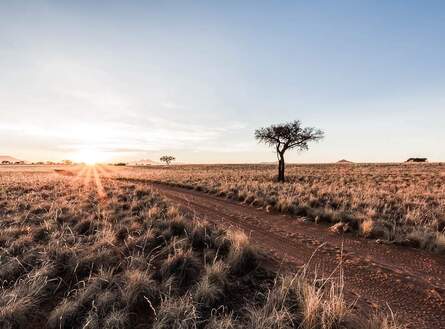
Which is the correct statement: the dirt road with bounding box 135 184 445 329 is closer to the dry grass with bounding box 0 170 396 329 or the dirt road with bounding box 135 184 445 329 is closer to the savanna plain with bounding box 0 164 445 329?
the savanna plain with bounding box 0 164 445 329

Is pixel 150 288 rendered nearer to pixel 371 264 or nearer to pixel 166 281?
pixel 166 281

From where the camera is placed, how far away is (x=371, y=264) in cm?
698

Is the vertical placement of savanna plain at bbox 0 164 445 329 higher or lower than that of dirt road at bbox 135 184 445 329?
higher

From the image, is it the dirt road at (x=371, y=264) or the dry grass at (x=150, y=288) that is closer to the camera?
the dry grass at (x=150, y=288)

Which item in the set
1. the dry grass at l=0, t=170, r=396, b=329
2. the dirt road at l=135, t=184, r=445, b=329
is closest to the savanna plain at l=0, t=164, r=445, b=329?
the dry grass at l=0, t=170, r=396, b=329

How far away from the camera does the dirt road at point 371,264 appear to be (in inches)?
199

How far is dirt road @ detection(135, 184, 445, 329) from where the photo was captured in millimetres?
5051

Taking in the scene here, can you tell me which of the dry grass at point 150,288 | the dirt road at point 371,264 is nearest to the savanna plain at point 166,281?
the dry grass at point 150,288

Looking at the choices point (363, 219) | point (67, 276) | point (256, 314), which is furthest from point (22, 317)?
point (363, 219)

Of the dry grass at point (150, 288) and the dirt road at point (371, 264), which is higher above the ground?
the dry grass at point (150, 288)

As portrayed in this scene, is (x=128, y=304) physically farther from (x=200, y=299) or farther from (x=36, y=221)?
(x=36, y=221)

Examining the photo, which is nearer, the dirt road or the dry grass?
the dry grass

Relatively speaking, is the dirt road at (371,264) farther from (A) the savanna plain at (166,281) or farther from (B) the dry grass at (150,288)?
(B) the dry grass at (150,288)

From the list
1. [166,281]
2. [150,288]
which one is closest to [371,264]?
[166,281]
